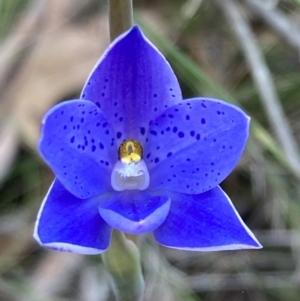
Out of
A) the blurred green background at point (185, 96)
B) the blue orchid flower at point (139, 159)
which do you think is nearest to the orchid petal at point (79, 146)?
the blue orchid flower at point (139, 159)

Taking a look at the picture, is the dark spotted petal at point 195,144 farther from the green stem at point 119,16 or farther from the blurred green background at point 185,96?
the blurred green background at point 185,96

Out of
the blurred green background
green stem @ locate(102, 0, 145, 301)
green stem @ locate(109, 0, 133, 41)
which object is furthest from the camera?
the blurred green background

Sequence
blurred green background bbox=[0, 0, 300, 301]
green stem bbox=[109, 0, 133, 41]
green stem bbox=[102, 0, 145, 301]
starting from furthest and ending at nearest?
1. blurred green background bbox=[0, 0, 300, 301]
2. green stem bbox=[102, 0, 145, 301]
3. green stem bbox=[109, 0, 133, 41]

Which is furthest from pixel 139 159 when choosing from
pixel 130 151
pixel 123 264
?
pixel 123 264

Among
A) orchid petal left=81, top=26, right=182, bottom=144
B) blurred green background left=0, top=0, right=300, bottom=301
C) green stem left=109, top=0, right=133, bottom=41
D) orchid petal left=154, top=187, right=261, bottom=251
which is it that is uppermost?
green stem left=109, top=0, right=133, bottom=41

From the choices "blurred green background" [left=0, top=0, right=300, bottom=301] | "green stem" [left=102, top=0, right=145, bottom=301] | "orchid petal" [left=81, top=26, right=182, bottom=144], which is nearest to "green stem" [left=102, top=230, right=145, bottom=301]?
"green stem" [left=102, top=0, right=145, bottom=301]

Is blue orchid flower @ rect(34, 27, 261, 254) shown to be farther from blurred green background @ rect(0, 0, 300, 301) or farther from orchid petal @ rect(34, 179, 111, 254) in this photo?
blurred green background @ rect(0, 0, 300, 301)

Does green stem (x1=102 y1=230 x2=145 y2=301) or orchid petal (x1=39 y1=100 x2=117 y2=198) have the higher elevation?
orchid petal (x1=39 y1=100 x2=117 y2=198)
